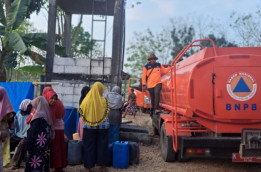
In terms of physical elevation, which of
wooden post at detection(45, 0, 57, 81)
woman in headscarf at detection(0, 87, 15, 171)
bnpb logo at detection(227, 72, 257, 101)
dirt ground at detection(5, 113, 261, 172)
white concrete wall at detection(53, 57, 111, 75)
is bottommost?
dirt ground at detection(5, 113, 261, 172)

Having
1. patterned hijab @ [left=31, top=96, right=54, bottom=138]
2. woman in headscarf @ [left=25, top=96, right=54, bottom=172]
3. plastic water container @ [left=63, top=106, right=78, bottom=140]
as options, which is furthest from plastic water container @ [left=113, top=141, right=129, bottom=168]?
plastic water container @ [left=63, top=106, right=78, bottom=140]

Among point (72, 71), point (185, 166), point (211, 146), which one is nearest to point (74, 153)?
point (185, 166)

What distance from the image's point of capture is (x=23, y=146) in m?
5.40

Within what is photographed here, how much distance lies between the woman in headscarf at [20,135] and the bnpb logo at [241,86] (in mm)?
3816

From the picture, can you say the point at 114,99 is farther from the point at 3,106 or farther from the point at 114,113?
the point at 3,106

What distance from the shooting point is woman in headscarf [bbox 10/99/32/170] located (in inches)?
213

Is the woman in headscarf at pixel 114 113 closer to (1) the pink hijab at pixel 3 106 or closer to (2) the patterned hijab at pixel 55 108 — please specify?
(2) the patterned hijab at pixel 55 108

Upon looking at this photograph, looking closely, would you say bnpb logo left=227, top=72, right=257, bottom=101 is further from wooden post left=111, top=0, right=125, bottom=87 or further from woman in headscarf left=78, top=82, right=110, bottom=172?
wooden post left=111, top=0, right=125, bottom=87

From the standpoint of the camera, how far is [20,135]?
18.9 ft

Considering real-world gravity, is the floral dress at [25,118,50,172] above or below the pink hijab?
below

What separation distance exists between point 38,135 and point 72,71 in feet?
14.3

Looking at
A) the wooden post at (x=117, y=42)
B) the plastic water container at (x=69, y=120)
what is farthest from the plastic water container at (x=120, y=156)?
the wooden post at (x=117, y=42)

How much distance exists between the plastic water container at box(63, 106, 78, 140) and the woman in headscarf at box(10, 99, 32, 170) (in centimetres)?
168

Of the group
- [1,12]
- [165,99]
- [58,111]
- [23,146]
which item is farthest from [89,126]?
[1,12]
